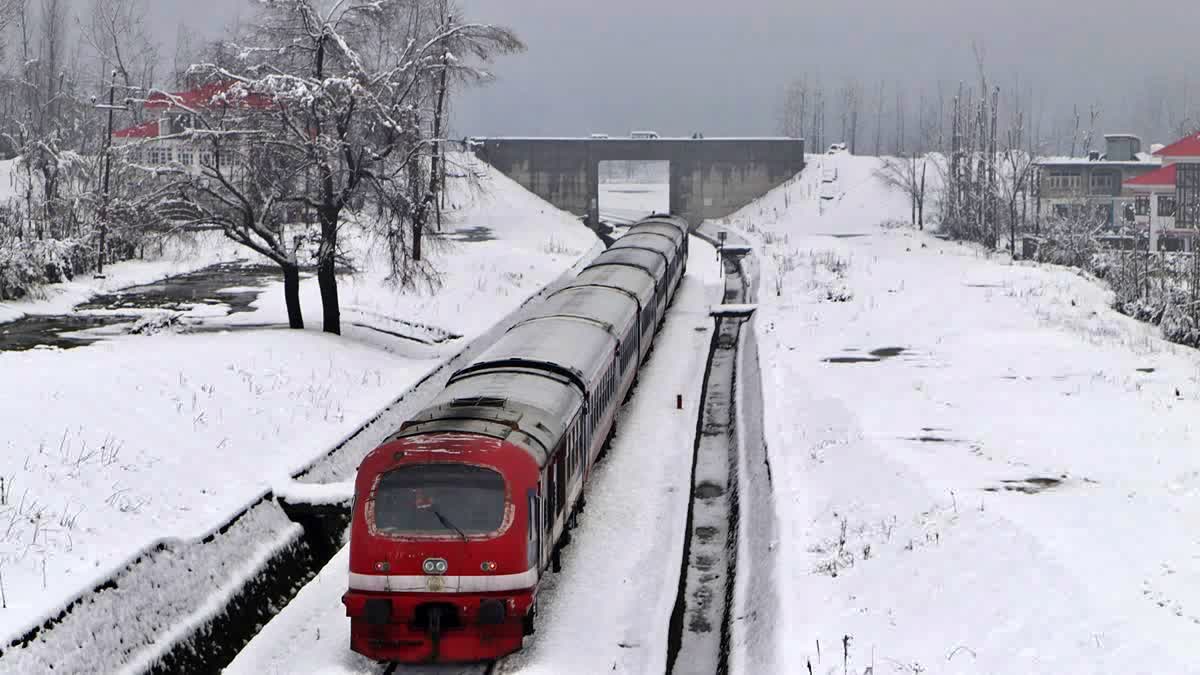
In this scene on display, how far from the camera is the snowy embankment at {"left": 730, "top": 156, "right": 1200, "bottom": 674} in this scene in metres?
12.1

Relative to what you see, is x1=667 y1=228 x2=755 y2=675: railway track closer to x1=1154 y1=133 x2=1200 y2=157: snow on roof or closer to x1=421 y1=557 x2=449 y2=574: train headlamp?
x1=421 y1=557 x2=449 y2=574: train headlamp

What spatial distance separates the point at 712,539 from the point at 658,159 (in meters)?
71.9

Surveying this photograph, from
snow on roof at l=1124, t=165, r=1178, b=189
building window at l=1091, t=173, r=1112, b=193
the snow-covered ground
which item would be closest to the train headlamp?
snow on roof at l=1124, t=165, r=1178, b=189

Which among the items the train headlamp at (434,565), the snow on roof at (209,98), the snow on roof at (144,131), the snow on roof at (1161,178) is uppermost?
the snow on roof at (144,131)

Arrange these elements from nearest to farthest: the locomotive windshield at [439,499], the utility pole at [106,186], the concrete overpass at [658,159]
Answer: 1. the locomotive windshield at [439,499]
2. the utility pole at [106,186]
3. the concrete overpass at [658,159]

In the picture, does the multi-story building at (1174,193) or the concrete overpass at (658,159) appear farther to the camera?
the concrete overpass at (658,159)

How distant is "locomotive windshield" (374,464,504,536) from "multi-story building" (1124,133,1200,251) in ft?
190

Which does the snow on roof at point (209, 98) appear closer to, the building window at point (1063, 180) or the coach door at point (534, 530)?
the coach door at point (534, 530)

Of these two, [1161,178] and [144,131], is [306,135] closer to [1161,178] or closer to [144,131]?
[144,131]

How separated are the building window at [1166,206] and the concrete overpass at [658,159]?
1223 inches

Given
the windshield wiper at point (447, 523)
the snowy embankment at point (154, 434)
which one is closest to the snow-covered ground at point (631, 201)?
the snowy embankment at point (154, 434)

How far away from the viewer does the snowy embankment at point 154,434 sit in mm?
14836

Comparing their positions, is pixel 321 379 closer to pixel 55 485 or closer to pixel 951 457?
pixel 55 485

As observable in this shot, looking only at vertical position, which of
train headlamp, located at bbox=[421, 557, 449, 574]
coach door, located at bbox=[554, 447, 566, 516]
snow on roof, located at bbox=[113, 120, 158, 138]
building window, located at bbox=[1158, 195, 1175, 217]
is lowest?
train headlamp, located at bbox=[421, 557, 449, 574]
